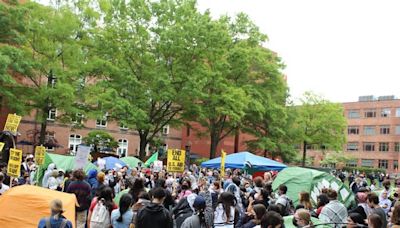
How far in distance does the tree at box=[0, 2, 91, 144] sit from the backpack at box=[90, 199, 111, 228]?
70.4 feet

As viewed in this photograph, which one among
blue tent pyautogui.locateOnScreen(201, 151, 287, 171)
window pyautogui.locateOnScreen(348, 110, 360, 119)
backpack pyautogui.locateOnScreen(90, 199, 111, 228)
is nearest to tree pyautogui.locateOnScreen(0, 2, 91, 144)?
blue tent pyautogui.locateOnScreen(201, 151, 287, 171)

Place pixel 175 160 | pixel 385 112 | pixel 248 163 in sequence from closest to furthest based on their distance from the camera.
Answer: pixel 175 160
pixel 248 163
pixel 385 112

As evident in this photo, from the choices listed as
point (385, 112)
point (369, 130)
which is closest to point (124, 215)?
point (385, 112)

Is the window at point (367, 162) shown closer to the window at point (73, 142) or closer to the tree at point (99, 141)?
the window at point (73, 142)

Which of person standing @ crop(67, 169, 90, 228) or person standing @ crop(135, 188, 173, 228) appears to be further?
person standing @ crop(67, 169, 90, 228)

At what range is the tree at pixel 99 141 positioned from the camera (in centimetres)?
3947

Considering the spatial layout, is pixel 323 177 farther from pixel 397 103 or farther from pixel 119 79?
pixel 397 103

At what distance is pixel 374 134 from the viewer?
9425 cm

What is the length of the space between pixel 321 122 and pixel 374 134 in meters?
47.1

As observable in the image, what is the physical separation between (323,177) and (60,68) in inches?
789

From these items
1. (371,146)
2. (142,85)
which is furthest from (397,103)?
(142,85)

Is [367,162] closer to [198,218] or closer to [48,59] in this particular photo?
[48,59]

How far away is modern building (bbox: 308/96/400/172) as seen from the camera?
9056 centimetres

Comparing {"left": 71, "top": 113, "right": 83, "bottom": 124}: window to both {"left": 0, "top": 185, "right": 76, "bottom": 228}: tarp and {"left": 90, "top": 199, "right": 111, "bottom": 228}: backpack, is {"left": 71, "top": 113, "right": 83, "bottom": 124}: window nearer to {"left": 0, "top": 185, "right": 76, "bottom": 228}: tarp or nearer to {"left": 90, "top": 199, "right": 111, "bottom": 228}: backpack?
{"left": 0, "top": 185, "right": 76, "bottom": 228}: tarp
